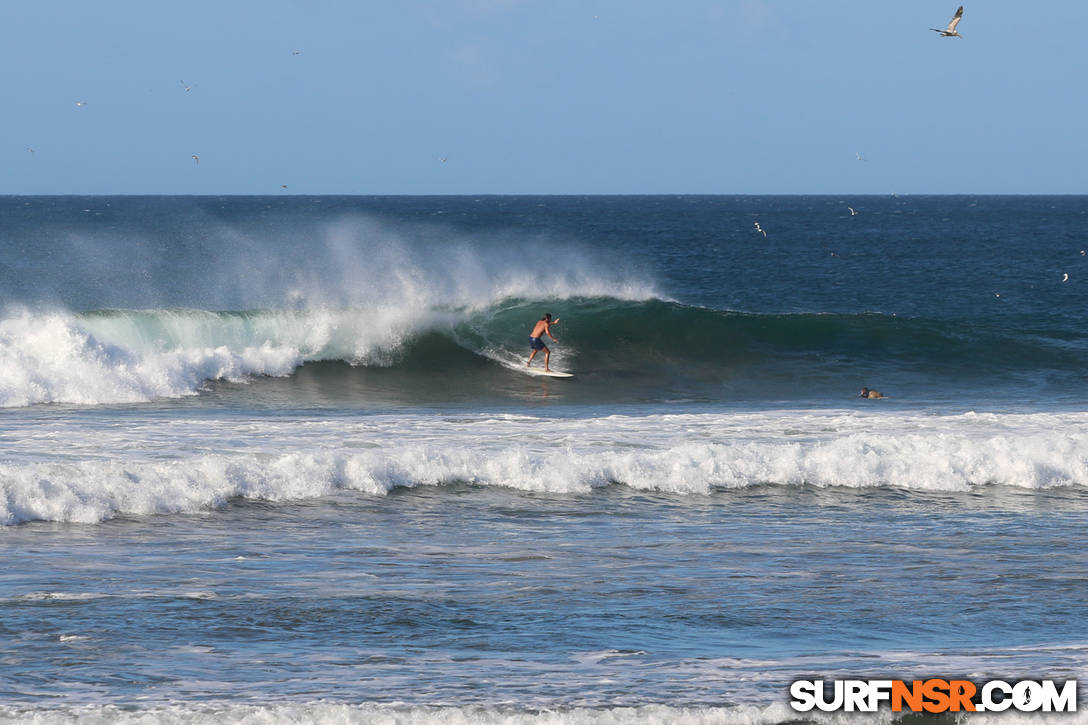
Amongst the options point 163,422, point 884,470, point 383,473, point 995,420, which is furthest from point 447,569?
point 995,420

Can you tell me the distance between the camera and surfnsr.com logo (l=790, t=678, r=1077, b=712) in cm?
708

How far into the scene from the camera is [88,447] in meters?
15.3

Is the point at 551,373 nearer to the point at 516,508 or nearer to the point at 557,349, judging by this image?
the point at 557,349

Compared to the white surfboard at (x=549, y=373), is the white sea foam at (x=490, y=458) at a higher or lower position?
higher

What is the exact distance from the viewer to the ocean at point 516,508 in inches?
303

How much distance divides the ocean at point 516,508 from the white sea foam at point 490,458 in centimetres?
5

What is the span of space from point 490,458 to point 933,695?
797cm

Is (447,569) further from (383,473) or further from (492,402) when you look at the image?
(492,402)

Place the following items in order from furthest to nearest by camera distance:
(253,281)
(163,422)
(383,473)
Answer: (253,281), (163,422), (383,473)

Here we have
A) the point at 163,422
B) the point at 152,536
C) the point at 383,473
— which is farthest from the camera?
the point at 163,422

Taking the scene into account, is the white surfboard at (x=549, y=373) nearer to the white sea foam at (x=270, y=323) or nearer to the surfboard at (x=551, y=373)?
the surfboard at (x=551, y=373)

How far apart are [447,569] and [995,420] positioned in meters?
11.2

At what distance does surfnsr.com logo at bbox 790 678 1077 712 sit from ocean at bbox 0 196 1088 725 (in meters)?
0.17

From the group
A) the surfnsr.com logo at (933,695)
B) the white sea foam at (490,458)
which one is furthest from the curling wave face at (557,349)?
the surfnsr.com logo at (933,695)
